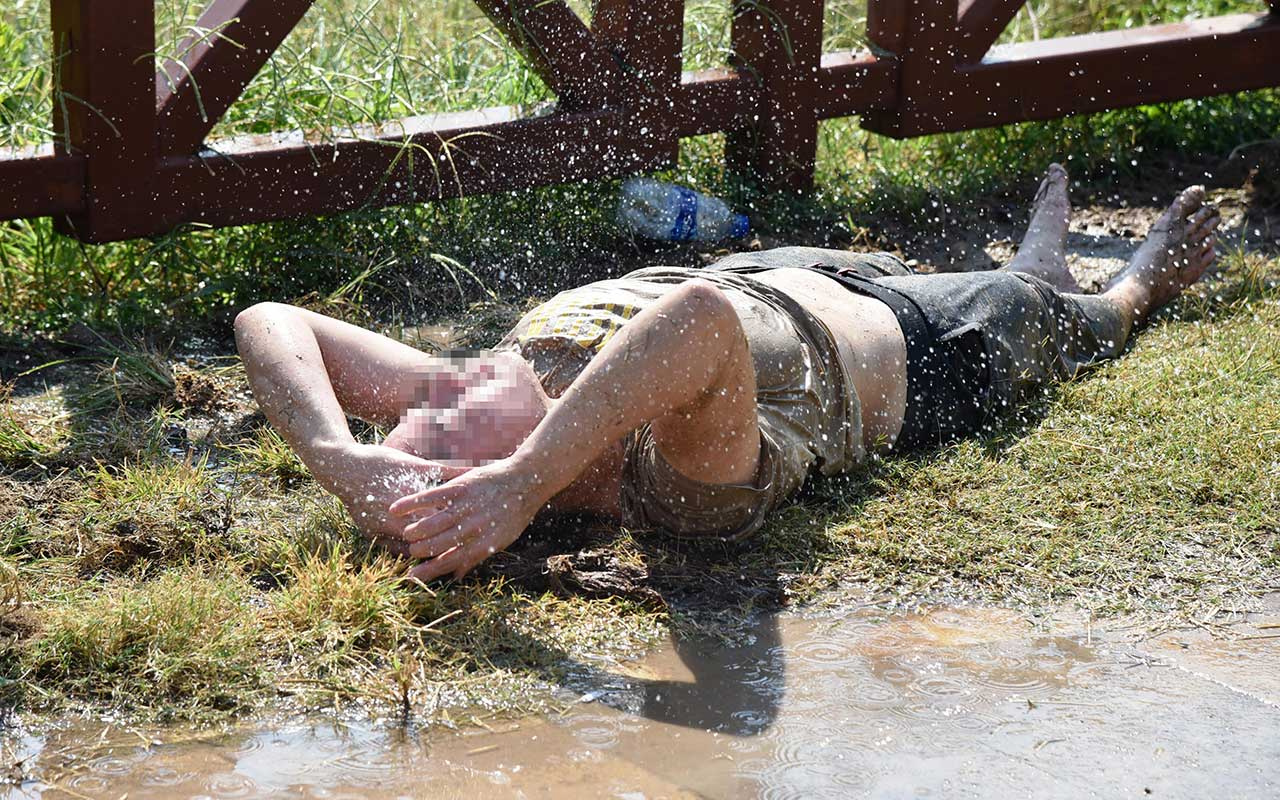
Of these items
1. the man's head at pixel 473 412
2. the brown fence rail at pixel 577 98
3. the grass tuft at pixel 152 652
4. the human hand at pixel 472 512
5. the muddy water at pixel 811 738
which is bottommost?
the muddy water at pixel 811 738

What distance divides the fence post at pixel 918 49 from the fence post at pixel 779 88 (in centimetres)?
29

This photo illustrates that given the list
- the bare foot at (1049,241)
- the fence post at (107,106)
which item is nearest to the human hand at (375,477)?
the fence post at (107,106)

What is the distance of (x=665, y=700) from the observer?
272cm

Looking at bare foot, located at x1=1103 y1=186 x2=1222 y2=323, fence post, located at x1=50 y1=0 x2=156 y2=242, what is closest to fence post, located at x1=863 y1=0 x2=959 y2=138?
bare foot, located at x1=1103 y1=186 x2=1222 y2=323

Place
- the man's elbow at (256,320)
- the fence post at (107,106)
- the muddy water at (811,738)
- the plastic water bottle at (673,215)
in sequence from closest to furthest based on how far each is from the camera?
the muddy water at (811,738), the man's elbow at (256,320), the fence post at (107,106), the plastic water bottle at (673,215)

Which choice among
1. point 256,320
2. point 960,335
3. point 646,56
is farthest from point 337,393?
point 646,56

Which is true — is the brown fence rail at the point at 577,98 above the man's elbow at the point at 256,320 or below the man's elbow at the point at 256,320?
above

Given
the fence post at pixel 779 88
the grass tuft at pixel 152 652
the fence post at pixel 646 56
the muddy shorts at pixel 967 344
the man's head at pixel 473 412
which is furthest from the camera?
the fence post at pixel 779 88

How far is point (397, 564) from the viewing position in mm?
2963

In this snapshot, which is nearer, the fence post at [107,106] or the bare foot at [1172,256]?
the fence post at [107,106]

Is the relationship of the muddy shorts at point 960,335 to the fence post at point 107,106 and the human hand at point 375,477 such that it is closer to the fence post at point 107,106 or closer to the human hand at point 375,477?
the human hand at point 375,477

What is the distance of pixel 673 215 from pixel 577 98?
19.5 inches

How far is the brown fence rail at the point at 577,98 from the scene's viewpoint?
14.0ft

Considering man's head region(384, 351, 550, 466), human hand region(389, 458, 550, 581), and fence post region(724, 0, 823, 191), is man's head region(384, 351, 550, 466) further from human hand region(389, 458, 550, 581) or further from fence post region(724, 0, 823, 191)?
fence post region(724, 0, 823, 191)
